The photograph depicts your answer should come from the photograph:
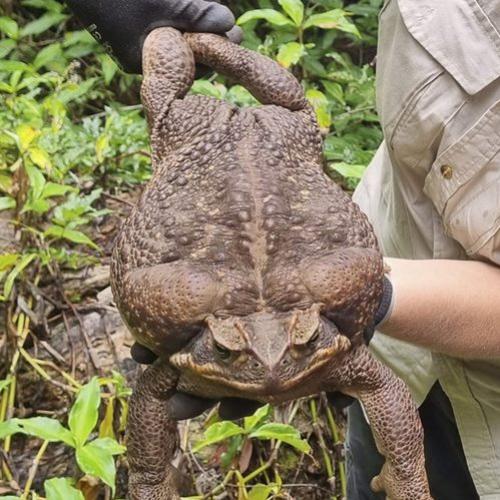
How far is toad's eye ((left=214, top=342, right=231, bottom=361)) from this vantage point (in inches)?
41.5

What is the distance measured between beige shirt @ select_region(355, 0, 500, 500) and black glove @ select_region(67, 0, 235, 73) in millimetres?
363

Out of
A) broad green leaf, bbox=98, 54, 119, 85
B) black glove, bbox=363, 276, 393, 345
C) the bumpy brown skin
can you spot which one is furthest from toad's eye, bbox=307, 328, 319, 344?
broad green leaf, bbox=98, 54, 119, 85

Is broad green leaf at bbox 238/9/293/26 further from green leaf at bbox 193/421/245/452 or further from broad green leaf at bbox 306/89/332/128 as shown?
green leaf at bbox 193/421/245/452

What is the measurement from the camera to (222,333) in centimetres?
106

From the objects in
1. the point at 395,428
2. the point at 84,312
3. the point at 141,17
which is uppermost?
the point at 141,17

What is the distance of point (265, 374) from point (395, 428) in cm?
41

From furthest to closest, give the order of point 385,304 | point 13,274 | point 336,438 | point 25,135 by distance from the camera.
Answer: point 336,438 → point 25,135 → point 13,274 → point 385,304

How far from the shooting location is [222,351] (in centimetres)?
106

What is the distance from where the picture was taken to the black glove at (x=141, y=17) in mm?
1591

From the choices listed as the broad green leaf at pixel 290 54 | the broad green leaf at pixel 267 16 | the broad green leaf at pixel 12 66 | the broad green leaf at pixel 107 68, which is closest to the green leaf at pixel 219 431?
the broad green leaf at pixel 290 54

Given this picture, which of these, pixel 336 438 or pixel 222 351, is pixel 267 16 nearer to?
pixel 336 438

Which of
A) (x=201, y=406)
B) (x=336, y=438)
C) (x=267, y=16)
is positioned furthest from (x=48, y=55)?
(x=201, y=406)

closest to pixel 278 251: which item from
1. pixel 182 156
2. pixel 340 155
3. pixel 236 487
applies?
pixel 182 156

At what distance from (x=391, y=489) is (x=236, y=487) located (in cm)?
92
